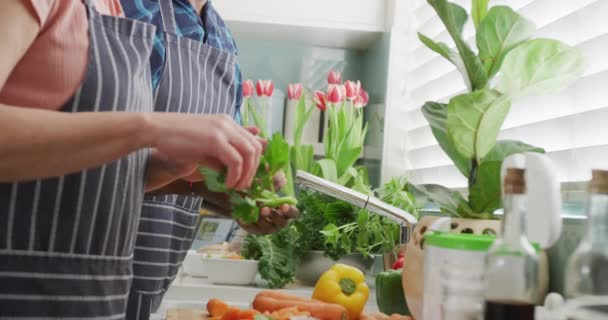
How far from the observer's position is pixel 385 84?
8.79ft

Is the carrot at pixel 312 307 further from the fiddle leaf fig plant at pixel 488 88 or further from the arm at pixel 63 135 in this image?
the arm at pixel 63 135

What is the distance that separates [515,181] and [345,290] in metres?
1.11

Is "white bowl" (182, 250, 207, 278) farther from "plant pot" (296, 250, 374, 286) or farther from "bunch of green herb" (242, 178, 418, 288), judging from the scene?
"plant pot" (296, 250, 374, 286)

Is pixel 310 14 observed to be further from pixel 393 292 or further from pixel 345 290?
pixel 393 292

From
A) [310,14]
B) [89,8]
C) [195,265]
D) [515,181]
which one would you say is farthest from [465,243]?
[310,14]

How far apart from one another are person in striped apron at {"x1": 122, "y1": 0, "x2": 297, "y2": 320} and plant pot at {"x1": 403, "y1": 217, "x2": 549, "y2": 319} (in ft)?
1.93

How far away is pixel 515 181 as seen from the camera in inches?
28.1

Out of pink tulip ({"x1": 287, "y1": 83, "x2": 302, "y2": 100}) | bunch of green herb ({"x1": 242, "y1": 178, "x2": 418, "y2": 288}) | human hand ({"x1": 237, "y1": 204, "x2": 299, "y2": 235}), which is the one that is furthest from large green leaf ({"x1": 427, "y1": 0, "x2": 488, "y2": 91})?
pink tulip ({"x1": 287, "y1": 83, "x2": 302, "y2": 100})

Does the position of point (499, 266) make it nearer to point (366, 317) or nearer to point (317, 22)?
point (366, 317)

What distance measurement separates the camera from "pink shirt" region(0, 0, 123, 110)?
954 millimetres

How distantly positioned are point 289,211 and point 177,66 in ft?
2.05

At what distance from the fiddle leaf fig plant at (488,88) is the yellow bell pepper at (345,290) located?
532 millimetres

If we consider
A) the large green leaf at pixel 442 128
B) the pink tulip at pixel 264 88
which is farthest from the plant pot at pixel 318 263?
the large green leaf at pixel 442 128

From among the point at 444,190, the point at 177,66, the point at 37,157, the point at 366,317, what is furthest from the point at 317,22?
the point at 37,157
